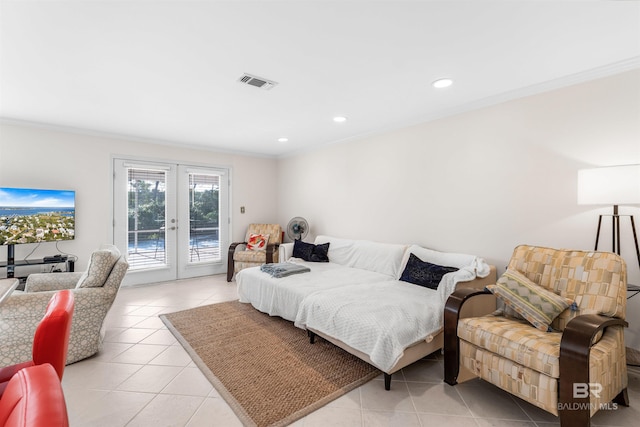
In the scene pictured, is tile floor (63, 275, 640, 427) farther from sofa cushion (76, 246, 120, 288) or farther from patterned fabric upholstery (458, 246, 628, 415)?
sofa cushion (76, 246, 120, 288)

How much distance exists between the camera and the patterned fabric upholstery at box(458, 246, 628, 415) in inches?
65.5

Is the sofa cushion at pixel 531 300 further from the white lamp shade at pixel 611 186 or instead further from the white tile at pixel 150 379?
the white tile at pixel 150 379

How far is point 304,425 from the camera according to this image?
176 cm

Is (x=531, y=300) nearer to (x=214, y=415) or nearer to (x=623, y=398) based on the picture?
(x=623, y=398)

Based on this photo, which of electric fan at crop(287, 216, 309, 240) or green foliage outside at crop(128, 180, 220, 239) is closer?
green foliage outside at crop(128, 180, 220, 239)

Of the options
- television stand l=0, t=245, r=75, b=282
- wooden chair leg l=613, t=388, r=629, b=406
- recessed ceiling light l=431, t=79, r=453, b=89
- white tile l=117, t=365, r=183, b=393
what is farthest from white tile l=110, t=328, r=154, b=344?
wooden chair leg l=613, t=388, r=629, b=406

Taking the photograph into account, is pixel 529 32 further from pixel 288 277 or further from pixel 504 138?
pixel 288 277

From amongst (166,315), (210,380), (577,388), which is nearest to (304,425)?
(210,380)

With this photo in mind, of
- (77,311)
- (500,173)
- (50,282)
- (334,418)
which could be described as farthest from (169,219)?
(500,173)

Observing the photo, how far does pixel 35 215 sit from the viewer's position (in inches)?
144

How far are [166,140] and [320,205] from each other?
2705 millimetres

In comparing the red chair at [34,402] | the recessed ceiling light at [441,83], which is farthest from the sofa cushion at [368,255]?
the red chair at [34,402]

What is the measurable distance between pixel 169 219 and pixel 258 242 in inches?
59.8

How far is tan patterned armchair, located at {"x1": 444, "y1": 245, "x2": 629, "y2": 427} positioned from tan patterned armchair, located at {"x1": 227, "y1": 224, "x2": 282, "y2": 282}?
10.7 feet
